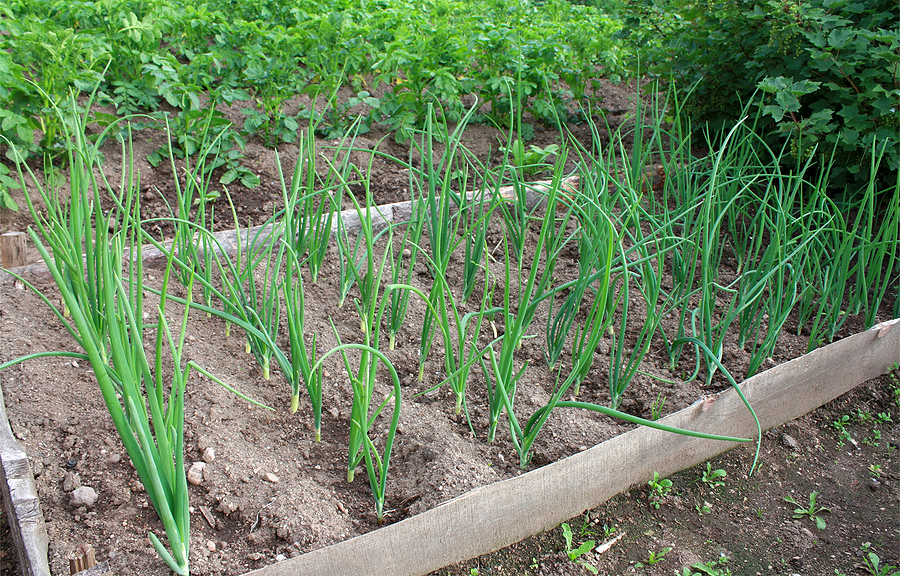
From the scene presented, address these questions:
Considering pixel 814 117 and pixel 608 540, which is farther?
pixel 814 117

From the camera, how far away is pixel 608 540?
1568mm

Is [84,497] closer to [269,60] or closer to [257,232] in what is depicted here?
[257,232]

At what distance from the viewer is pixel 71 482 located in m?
1.46

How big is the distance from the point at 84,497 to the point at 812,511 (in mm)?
1859

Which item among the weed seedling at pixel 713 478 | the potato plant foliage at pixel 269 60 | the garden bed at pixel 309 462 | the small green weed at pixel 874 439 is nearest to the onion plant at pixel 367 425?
the garden bed at pixel 309 462

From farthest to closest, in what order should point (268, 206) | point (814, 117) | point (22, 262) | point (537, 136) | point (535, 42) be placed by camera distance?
point (537, 136) → point (535, 42) → point (268, 206) → point (814, 117) → point (22, 262)

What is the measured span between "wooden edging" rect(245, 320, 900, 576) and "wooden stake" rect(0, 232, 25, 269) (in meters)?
1.63

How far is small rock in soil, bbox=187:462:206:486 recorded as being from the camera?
4.91 feet

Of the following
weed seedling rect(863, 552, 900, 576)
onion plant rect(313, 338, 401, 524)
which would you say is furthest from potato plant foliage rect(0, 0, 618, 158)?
weed seedling rect(863, 552, 900, 576)

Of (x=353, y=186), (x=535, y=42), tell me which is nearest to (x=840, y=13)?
(x=535, y=42)

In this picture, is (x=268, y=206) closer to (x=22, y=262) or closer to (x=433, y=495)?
(x=22, y=262)

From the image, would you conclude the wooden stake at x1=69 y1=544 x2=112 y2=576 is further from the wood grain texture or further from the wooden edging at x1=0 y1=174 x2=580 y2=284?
the wooden edging at x1=0 y1=174 x2=580 y2=284

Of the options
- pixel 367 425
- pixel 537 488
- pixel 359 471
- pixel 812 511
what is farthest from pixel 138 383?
pixel 812 511

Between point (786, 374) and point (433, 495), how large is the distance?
3.86 feet
